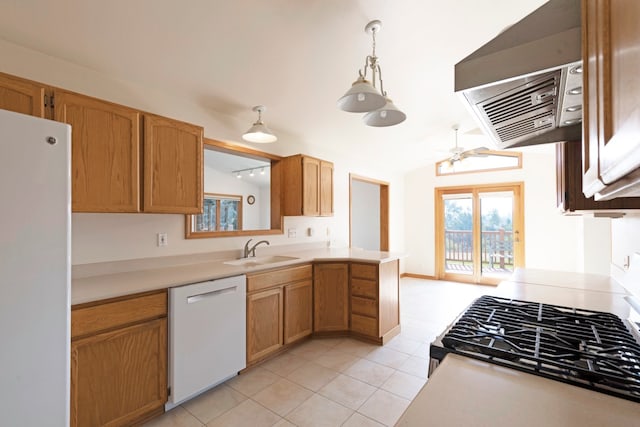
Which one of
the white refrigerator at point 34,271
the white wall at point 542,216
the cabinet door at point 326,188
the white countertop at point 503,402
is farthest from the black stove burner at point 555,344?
the white wall at point 542,216

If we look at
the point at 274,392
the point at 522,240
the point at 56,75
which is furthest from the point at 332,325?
the point at 522,240

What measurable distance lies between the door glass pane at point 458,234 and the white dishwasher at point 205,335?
4.98 metres

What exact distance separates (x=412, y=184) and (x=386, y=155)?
5.37 ft

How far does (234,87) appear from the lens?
8.27 ft

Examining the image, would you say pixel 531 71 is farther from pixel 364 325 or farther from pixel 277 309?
pixel 364 325

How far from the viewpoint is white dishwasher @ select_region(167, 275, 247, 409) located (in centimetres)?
190

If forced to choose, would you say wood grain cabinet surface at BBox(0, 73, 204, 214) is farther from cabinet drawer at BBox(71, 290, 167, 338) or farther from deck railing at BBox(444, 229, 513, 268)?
deck railing at BBox(444, 229, 513, 268)

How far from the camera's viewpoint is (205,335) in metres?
2.06

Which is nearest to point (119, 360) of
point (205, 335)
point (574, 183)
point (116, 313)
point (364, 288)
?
point (116, 313)

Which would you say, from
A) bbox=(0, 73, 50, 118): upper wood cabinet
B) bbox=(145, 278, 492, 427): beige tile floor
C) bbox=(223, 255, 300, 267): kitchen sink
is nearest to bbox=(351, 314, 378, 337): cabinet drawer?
bbox=(145, 278, 492, 427): beige tile floor

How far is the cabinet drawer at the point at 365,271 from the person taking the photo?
2955 millimetres

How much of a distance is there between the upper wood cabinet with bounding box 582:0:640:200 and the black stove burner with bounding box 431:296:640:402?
1.64 ft

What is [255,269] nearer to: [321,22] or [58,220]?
[58,220]

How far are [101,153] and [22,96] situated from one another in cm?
43
